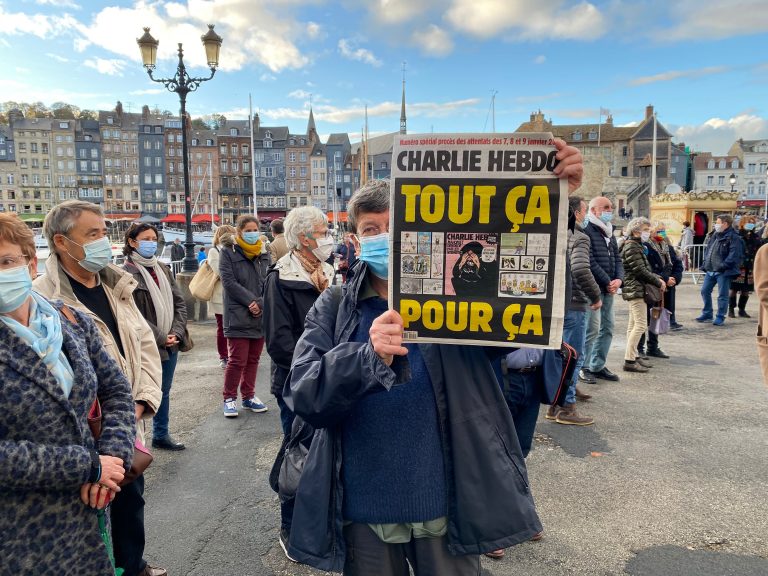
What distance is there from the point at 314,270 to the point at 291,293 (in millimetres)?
255

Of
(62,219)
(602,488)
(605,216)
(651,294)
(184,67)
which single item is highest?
(184,67)

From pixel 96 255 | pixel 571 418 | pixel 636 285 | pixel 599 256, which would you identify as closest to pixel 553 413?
pixel 571 418

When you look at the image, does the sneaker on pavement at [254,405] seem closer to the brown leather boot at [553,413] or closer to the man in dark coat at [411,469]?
the brown leather boot at [553,413]

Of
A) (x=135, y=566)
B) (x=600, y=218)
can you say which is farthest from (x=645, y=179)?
(x=135, y=566)

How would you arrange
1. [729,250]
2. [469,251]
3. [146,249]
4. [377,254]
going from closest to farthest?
[469,251] → [377,254] → [146,249] → [729,250]

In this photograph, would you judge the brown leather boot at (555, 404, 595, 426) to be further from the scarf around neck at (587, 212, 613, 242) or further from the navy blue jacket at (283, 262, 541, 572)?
the navy blue jacket at (283, 262, 541, 572)

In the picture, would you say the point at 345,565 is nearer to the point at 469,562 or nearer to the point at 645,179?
the point at 469,562

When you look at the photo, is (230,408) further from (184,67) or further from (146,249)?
(184,67)

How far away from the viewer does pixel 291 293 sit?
4035 millimetres

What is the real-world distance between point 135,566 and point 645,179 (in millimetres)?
79092

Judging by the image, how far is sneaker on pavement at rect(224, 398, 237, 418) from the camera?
5.82 meters

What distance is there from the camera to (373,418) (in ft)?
6.31

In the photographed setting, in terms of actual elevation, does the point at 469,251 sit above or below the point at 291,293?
above

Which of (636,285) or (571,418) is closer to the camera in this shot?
(571,418)
